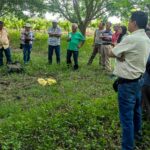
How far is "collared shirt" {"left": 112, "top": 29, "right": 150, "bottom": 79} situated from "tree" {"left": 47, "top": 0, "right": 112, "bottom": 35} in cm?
1916

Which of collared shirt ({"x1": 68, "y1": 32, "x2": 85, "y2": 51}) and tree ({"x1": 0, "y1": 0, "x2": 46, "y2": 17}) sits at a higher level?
tree ({"x1": 0, "y1": 0, "x2": 46, "y2": 17})

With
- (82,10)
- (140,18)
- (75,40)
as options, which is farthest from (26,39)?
(82,10)

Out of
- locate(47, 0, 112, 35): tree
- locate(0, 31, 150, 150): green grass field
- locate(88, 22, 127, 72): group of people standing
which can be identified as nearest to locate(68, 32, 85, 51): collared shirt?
locate(88, 22, 127, 72): group of people standing

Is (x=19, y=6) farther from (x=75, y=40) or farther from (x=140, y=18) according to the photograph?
(x=140, y=18)

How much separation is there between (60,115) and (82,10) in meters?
18.9

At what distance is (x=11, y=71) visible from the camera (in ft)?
41.6

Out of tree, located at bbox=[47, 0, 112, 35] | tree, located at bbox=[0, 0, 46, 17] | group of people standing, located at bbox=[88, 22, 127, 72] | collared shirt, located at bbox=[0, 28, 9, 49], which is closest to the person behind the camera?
collared shirt, located at bbox=[0, 28, 9, 49]

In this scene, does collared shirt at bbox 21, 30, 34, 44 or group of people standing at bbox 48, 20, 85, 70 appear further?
collared shirt at bbox 21, 30, 34, 44

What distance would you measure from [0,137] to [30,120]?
87 centimetres

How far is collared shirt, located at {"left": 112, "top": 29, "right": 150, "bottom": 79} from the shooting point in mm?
5711

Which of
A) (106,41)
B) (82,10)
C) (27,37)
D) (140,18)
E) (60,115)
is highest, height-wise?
(82,10)

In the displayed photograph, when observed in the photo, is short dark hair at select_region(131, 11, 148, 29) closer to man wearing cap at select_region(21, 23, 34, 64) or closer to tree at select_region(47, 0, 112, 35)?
man wearing cap at select_region(21, 23, 34, 64)

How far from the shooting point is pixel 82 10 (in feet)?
83.9

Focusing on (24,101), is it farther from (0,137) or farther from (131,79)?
(131,79)
